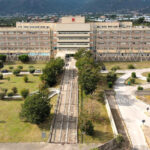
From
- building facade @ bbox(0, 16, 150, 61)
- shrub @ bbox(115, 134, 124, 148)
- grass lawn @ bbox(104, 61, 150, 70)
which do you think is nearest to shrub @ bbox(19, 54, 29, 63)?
building facade @ bbox(0, 16, 150, 61)

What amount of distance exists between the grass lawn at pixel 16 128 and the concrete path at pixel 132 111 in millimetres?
14970

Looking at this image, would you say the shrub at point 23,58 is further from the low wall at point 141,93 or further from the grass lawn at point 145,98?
the grass lawn at point 145,98

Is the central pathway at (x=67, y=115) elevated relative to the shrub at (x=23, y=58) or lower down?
lower down

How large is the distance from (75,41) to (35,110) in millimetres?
52620

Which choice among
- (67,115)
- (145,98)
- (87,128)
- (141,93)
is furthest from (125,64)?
(87,128)

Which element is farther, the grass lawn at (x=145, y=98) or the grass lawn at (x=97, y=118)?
the grass lawn at (x=145, y=98)

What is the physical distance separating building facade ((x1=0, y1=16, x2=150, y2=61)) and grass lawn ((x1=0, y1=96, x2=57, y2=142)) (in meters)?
45.9

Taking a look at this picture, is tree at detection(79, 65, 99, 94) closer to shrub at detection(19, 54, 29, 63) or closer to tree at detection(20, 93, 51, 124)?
tree at detection(20, 93, 51, 124)

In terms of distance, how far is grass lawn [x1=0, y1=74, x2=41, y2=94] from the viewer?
170 feet

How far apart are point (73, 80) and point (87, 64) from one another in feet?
20.7

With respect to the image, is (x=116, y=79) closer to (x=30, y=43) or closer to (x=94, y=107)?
(x=94, y=107)

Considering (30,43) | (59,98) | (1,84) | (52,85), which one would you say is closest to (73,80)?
(52,85)

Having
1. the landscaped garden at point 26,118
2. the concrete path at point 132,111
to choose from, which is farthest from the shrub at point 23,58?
the concrete path at point 132,111

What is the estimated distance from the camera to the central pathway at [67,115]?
31.8m
